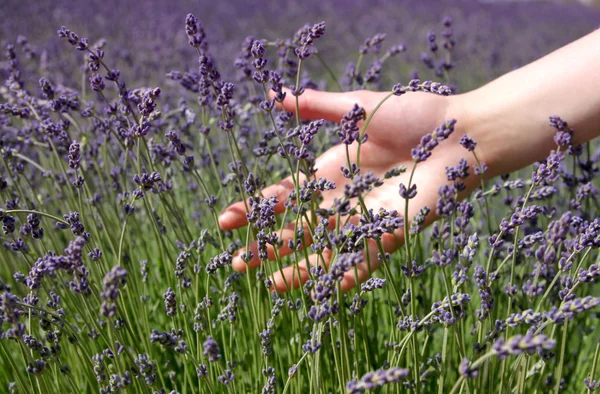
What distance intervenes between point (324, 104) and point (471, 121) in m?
0.55

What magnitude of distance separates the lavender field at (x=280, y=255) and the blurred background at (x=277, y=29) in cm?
218

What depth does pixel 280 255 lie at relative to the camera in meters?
1.88

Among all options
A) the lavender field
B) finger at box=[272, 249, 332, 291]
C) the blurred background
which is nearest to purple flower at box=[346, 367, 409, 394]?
the lavender field

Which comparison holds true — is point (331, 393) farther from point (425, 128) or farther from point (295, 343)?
point (425, 128)

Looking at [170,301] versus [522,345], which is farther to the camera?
[170,301]

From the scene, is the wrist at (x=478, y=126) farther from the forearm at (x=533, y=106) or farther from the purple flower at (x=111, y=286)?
the purple flower at (x=111, y=286)

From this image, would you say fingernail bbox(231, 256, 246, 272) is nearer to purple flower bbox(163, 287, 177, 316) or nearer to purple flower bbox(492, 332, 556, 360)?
purple flower bbox(163, 287, 177, 316)

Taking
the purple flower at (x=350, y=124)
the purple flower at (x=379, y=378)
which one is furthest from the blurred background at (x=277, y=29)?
the purple flower at (x=379, y=378)

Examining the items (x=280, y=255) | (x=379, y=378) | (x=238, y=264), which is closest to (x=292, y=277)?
(x=238, y=264)

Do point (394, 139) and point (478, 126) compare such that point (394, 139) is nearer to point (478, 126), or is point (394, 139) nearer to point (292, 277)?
point (478, 126)

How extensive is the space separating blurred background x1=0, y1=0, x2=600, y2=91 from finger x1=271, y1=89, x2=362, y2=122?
10.3 feet

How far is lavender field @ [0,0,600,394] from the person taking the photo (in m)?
1.17

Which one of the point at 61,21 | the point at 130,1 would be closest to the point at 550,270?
the point at 61,21

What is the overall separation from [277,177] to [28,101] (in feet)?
Answer: 3.48
